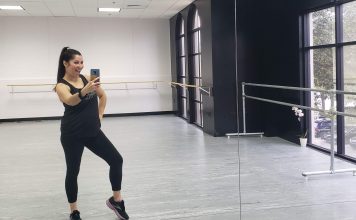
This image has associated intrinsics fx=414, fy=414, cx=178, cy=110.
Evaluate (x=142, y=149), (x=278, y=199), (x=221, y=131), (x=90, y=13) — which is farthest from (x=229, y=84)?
(x=278, y=199)

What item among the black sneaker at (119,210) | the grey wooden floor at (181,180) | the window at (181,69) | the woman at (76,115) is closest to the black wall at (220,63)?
the grey wooden floor at (181,180)

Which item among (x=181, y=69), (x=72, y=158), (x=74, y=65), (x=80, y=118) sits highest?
(x=181, y=69)

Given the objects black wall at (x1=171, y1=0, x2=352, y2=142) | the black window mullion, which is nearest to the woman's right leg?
the black window mullion

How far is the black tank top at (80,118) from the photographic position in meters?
2.37

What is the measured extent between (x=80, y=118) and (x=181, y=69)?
19.0 ft

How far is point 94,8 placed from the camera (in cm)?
526

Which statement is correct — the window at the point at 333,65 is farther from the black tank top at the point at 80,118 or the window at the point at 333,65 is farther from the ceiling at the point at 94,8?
the black tank top at the point at 80,118

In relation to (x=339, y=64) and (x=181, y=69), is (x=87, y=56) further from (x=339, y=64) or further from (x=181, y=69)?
(x=181, y=69)

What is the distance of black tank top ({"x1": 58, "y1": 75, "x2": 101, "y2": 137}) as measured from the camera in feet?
7.79

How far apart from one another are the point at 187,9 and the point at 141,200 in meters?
4.59

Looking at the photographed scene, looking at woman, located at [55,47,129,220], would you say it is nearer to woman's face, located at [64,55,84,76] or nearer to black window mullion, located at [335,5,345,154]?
woman's face, located at [64,55,84,76]

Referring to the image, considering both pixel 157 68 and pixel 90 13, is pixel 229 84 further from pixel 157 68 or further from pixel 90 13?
pixel 90 13

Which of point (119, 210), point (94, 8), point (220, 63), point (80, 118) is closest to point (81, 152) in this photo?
point (80, 118)

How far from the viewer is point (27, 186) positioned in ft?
11.6
